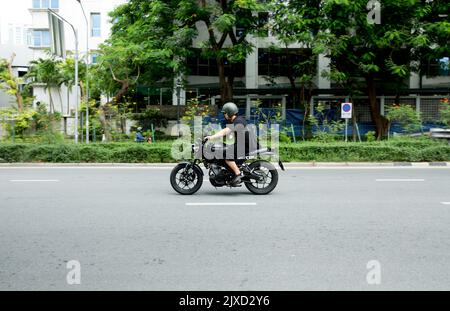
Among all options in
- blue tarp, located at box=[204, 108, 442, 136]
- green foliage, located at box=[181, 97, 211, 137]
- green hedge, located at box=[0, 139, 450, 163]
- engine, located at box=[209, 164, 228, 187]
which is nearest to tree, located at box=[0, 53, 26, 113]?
green foliage, located at box=[181, 97, 211, 137]

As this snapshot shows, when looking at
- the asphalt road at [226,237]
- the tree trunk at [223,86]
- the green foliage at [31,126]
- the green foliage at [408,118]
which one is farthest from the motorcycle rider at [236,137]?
the tree trunk at [223,86]

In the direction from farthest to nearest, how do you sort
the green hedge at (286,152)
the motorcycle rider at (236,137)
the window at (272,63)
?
the window at (272,63)
the green hedge at (286,152)
the motorcycle rider at (236,137)

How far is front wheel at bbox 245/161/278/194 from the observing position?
9.70 metres

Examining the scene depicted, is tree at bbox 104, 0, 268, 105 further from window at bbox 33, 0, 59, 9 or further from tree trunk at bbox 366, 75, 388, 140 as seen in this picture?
window at bbox 33, 0, 59, 9

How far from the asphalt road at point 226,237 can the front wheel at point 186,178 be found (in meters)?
0.29

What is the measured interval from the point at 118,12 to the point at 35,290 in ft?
89.6

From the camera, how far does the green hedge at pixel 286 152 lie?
657 inches

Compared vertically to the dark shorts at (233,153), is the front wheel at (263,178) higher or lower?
lower

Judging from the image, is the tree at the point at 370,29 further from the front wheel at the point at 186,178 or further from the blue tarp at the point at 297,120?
the front wheel at the point at 186,178

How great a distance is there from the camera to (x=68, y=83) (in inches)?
1426

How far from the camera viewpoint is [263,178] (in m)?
9.79

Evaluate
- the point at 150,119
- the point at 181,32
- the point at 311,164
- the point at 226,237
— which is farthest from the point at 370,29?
the point at 226,237
